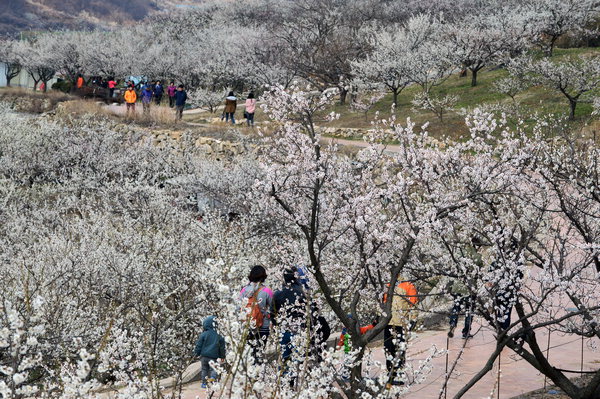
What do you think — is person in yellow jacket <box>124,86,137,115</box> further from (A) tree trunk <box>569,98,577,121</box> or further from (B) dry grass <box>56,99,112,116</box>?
(A) tree trunk <box>569,98,577,121</box>

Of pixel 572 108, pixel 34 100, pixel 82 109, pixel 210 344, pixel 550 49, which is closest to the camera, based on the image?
pixel 210 344

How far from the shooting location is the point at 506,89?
27.6 metres

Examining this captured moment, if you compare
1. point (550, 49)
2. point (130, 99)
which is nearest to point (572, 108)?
point (550, 49)

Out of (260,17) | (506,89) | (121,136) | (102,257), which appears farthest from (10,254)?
(260,17)

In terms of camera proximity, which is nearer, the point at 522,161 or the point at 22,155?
the point at 522,161

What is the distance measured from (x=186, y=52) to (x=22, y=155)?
2909cm

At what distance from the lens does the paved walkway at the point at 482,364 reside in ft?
26.8

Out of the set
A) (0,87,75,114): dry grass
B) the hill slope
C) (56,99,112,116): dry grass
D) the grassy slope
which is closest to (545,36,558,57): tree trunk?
the grassy slope

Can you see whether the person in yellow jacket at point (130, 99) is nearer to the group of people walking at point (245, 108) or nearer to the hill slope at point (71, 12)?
the group of people walking at point (245, 108)

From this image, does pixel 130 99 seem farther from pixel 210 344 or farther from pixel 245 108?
pixel 210 344

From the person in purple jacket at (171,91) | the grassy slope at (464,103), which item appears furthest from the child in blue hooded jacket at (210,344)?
the person in purple jacket at (171,91)

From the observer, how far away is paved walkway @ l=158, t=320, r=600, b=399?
816 centimetres

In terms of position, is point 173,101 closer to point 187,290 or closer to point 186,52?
point 186,52

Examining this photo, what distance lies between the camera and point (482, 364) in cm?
921
